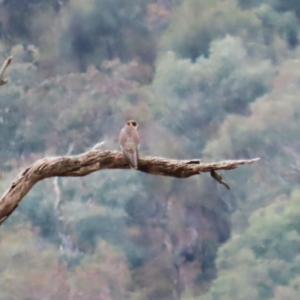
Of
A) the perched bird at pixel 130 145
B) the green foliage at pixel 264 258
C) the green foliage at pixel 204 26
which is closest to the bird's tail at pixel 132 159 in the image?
the perched bird at pixel 130 145

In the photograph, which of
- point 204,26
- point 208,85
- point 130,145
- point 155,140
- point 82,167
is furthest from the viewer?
point 204,26

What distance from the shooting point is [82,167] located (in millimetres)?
4773

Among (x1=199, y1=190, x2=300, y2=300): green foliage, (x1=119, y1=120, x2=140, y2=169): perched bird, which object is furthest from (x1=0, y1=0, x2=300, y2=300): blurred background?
(x1=119, y1=120, x2=140, y2=169): perched bird

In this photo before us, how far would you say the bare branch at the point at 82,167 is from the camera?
15.1 ft

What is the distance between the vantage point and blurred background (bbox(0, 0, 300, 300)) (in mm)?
6695

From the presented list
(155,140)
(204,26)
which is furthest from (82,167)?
(204,26)

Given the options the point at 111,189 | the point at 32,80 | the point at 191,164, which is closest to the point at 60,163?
the point at 191,164

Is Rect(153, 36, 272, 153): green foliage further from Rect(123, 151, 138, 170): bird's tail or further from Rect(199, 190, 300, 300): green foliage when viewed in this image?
Rect(123, 151, 138, 170): bird's tail

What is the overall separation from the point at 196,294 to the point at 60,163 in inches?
107

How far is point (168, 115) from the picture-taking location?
7070 mm

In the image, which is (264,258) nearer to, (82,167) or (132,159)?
(132,159)

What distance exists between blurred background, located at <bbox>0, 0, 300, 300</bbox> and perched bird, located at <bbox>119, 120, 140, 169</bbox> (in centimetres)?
129

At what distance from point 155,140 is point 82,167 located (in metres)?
2.32

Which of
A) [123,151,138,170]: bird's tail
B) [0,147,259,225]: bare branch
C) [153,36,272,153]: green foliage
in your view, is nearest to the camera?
[0,147,259,225]: bare branch
